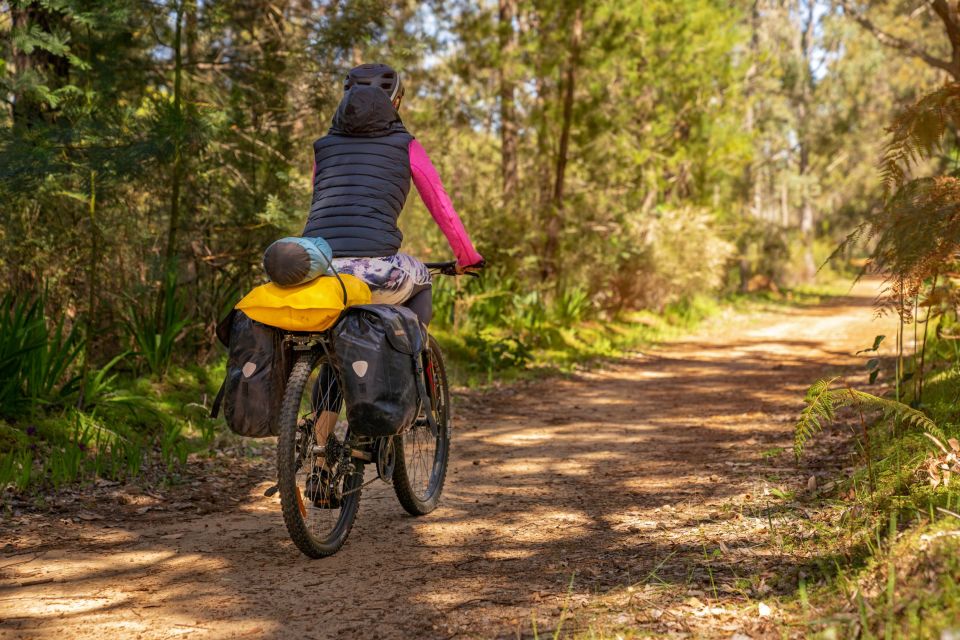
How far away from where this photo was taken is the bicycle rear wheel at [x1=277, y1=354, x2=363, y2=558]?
148 inches

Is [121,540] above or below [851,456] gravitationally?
below

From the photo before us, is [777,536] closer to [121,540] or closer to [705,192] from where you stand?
[121,540]

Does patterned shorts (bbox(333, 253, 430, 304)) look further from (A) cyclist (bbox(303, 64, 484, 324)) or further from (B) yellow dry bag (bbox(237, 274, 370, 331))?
(B) yellow dry bag (bbox(237, 274, 370, 331))

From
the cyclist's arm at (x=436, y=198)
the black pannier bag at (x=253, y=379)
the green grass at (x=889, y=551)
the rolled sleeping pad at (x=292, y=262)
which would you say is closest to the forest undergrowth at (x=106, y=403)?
the black pannier bag at (x=253, y=379)

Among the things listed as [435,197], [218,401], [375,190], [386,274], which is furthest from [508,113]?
[218,401]

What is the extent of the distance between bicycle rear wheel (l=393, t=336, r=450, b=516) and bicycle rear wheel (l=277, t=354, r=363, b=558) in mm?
488

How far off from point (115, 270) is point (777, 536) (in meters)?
6.30

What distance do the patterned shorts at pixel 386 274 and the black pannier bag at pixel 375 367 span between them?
0.22m

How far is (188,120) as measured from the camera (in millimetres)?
7281

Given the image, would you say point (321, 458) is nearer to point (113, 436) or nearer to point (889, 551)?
point (889, 551)

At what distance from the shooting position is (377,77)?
4484 mm

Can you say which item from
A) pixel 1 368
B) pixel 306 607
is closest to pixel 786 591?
pixel 306 607

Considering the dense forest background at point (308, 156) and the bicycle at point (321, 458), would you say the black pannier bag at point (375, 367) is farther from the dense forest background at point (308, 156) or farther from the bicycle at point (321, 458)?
the dense forest background at point (308, 156)

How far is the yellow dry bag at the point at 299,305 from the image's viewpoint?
3.79 m
